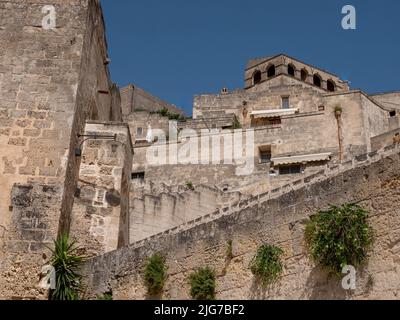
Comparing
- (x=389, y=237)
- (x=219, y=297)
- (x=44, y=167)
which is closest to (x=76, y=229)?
(x=44, y=167)

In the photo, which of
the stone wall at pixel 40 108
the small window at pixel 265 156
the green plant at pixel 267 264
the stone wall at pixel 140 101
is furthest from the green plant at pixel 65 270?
the stone wall at pixel 140 101

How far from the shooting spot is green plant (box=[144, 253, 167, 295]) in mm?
15281

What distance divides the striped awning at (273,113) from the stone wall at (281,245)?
25.7 metres

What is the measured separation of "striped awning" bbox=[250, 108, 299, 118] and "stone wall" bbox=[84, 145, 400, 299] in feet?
84.3

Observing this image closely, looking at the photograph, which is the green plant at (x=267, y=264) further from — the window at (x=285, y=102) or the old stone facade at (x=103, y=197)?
the window at (x=285, y=102)

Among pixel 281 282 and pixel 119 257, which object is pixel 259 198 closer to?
pixel 281 282

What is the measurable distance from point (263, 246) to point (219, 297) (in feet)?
4.65

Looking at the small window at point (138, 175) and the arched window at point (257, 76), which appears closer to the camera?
the small window at point (138, 175)

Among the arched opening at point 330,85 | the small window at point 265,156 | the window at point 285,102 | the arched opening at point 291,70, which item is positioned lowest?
the small window at point 265,156

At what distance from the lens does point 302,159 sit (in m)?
33.6

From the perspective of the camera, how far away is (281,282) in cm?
1322

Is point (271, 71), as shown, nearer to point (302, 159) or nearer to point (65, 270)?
point (302, 159)

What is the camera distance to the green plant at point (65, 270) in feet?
51.3

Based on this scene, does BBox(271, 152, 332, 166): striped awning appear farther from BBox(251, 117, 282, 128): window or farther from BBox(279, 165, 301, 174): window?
BBox(251, 117, 282, 128): window
